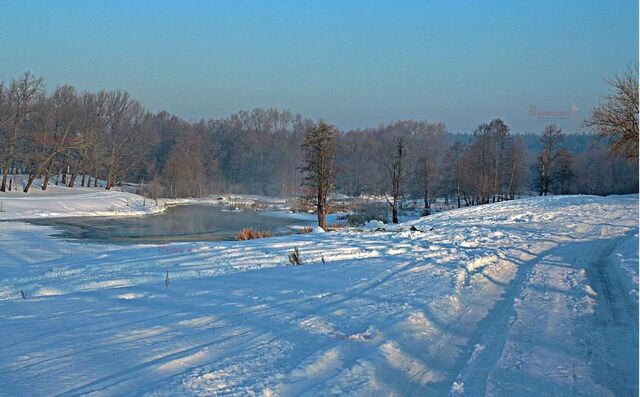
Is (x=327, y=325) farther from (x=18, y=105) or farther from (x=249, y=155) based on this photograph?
(x=249, y=155)

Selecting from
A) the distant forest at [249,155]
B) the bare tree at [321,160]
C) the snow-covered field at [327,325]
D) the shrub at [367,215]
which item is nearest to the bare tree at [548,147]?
the distant forest at [249,155]

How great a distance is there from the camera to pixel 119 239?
29578 mm

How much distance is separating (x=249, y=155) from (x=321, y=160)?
7181 centimetres

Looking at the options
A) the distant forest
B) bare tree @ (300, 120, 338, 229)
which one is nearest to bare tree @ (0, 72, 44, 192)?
the distant forest

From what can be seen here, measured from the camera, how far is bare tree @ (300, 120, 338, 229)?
33844 mm

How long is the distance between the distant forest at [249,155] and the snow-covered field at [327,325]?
2433 centimetres

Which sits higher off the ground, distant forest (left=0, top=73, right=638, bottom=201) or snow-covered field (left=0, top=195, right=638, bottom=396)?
distant forest (left=0, top=73, right=638, bottom=201)

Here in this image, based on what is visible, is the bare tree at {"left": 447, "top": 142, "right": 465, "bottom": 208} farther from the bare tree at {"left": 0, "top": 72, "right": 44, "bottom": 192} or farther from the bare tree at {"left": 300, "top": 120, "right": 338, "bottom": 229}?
the bare tree at {"left": 0, "top": 72, "right": 44, "bottom": 192}

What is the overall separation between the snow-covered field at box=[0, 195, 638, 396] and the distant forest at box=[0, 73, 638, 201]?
2433 centimetres

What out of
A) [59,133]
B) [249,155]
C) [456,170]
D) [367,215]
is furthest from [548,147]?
[249,155]

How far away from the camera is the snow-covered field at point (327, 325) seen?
16.0 ft

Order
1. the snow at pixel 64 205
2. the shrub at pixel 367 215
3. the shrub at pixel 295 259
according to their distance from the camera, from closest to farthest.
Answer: the shrub at pixel 295 259 → the shrub at pixel 367 215 → the snow at pixel 64 205

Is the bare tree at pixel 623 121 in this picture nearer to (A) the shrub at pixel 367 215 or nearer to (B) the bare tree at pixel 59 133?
(A) the shrub at pixel 367 215

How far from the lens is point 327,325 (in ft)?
22.0
